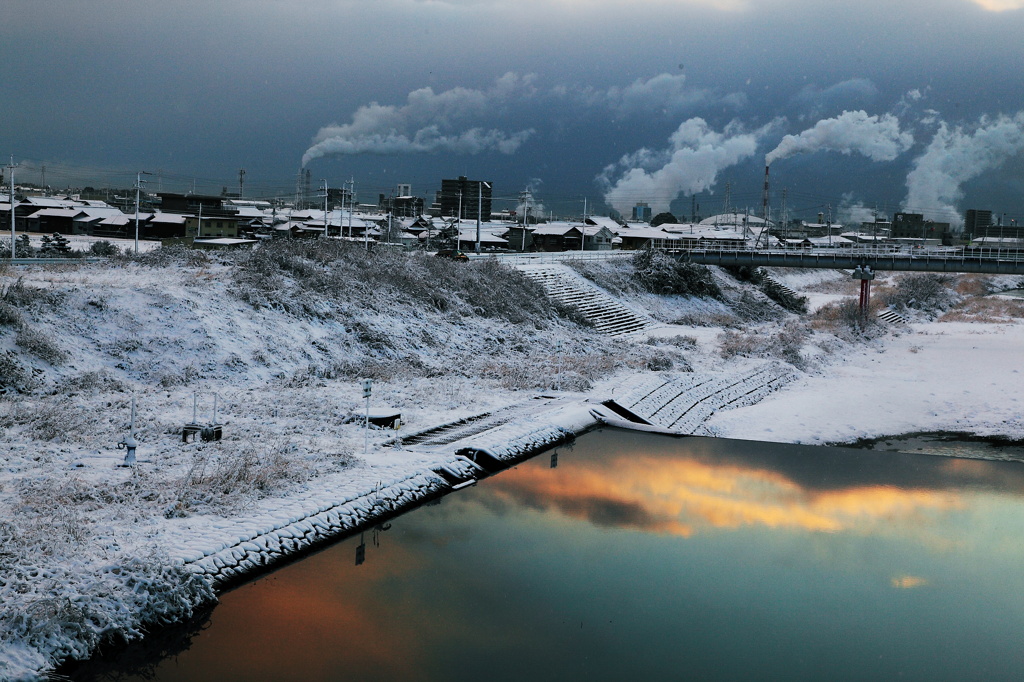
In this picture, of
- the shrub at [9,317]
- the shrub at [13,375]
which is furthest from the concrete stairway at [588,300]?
the shrub at [13,375]

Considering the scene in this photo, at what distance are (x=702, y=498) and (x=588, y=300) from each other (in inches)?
1193

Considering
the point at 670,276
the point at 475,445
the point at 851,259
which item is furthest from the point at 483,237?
the point at 475,445

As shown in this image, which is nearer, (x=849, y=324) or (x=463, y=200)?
(x=849, y=324)

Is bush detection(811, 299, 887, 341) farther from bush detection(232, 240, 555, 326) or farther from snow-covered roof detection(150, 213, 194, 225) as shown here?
snow-covered roof detection(150, 213, 194, 225)

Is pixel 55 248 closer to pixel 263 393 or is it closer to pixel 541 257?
pixel 541 257

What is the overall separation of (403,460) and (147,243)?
52.2 m

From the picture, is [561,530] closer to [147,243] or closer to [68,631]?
[68,631]

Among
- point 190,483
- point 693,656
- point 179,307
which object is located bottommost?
point 693,656

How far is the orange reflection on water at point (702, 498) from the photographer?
19.6m

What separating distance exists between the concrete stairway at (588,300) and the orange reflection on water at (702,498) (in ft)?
77.2

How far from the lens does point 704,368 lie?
36594 mm

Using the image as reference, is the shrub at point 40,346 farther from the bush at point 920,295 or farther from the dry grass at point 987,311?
the dry grass at point 987,311

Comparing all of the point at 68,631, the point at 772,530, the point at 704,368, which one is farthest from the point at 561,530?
the point at 704,368

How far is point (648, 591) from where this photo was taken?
15.8m
